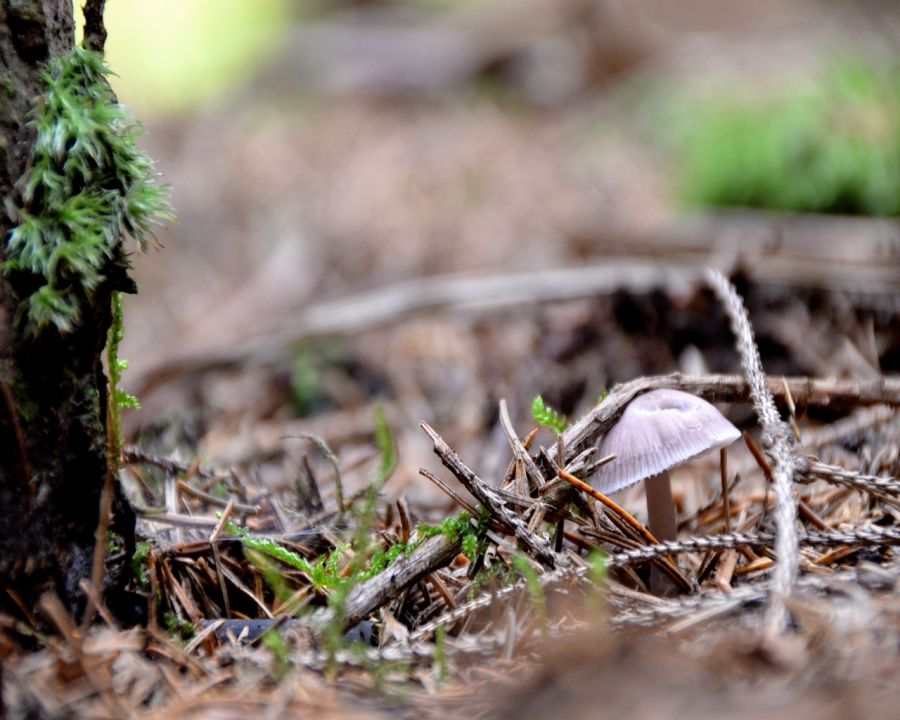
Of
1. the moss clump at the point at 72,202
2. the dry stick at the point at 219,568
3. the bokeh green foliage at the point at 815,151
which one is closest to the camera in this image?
the moss clump at the point at 72,202

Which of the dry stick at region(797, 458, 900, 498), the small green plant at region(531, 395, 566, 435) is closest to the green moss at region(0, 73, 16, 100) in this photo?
the small green plant at region(531, 395, 566, 435)

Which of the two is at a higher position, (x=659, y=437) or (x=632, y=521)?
(x=659, y=437)

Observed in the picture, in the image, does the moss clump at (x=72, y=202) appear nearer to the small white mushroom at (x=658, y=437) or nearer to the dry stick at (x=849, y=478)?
the small white mushroom at (x=658, y=437)

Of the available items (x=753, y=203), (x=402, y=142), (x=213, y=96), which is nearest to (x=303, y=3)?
(x=213, y=96)

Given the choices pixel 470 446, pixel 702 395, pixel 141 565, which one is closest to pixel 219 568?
pixel 141 565

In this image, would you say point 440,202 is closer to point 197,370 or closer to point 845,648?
point 197,370

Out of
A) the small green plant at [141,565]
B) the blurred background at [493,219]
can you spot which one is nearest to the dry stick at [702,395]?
the small green plant at [141,565]

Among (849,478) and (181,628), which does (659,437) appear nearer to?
(849,478)

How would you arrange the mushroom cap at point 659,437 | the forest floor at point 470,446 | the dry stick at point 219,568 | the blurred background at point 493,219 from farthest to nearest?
the blurred background at point 493,219 < the dry stick at point 219,568 < the mushroom cap at point 659,437 < the forest floor at point 470,446
